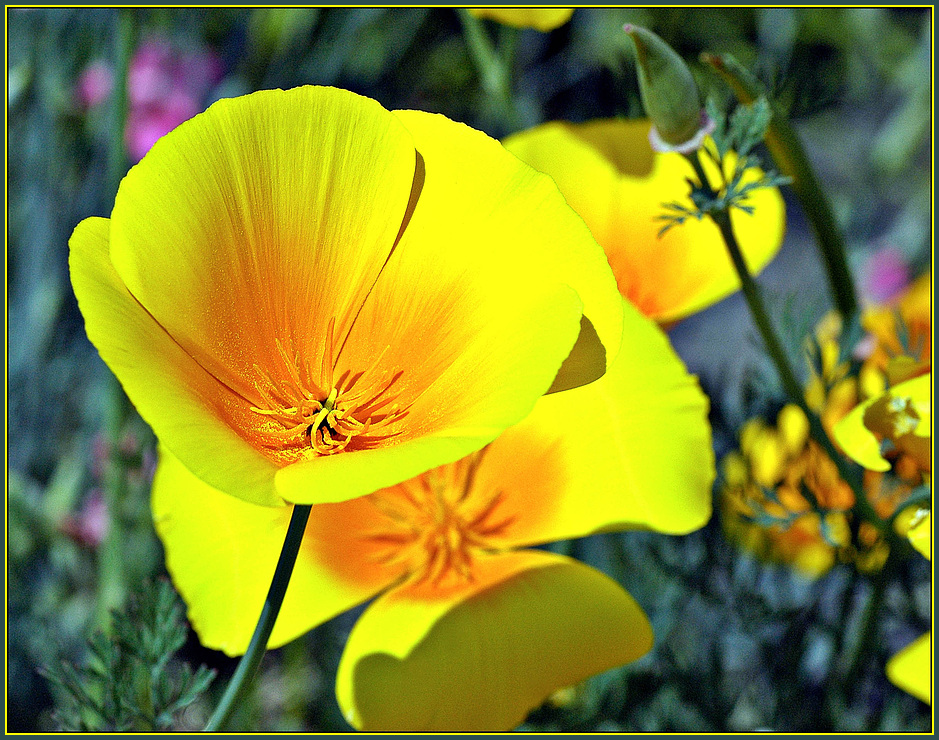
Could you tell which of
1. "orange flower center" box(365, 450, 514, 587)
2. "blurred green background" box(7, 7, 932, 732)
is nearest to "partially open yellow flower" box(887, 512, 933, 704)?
"blurred green background" box(7, 7, 932, 732)

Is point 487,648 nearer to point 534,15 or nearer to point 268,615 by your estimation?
point 268,615

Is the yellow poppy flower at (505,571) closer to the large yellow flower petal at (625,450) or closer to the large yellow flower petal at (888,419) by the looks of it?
the large yellow flower petal at (625,450)

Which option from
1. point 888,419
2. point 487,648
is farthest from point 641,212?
point 487,648

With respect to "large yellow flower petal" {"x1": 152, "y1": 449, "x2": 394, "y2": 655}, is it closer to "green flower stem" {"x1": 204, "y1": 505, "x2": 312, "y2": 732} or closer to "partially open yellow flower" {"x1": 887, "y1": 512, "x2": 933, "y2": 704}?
"green flower stem" {"x1": 204, "y1": 505, "x2": 312, "y2": 732}

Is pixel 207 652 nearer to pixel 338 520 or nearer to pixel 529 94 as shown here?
pixel 338 520

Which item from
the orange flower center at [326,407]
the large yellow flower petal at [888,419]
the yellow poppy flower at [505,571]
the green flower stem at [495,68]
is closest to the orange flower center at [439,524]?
the yellow poppy flower at [505,571]

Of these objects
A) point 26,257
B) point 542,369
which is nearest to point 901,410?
point 542,369
